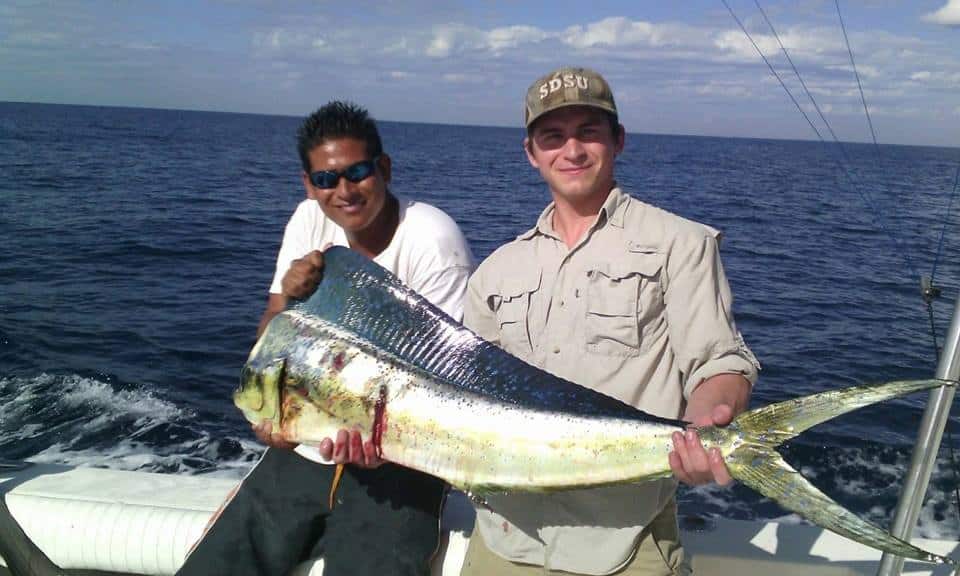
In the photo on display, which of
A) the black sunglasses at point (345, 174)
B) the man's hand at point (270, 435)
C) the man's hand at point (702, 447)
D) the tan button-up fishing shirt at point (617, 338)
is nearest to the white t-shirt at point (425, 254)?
the black sunglasses at point (345, 174)

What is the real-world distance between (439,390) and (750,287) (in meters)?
12.6

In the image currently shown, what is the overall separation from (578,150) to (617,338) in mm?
620

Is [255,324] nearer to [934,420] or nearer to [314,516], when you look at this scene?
[314,516]

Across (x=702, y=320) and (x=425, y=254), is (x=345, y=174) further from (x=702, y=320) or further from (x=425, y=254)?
(x=702, y=320)

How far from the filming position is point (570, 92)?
91.5 inches

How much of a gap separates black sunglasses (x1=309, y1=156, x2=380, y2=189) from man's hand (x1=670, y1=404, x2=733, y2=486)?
1.61 m

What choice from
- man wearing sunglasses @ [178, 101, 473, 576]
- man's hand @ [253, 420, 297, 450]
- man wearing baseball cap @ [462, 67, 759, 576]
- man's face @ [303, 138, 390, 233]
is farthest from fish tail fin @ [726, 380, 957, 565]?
man's face @ [303, 138, 390, 233]

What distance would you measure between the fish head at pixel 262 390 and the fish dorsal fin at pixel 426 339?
0.22 m

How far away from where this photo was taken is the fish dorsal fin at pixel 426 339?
206cm

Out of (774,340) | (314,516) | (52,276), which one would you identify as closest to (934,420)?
(314,516)

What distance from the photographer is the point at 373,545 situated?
2.67 m

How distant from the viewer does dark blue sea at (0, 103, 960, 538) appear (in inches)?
260

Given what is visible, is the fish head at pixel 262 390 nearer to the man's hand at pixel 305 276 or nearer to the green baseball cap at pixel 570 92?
the man's hand at pixel 305 276

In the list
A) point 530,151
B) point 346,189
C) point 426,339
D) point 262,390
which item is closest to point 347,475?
point 262,390
